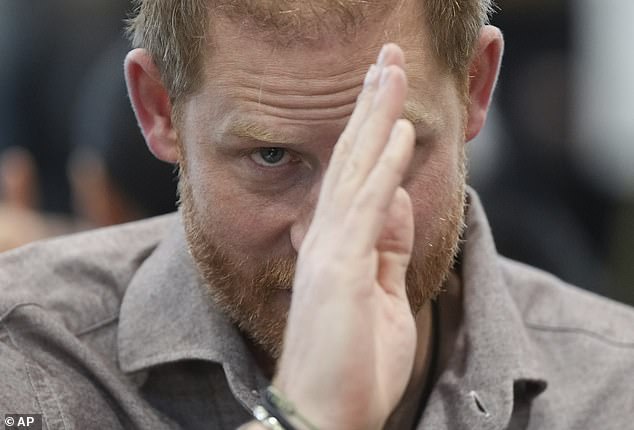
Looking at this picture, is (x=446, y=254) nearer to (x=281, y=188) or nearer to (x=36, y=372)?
(x=281, y=188)

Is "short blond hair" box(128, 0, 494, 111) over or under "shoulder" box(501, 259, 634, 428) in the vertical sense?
over

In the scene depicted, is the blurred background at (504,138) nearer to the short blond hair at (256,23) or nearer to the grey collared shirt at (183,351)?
the grey collared shirt at (183,351)

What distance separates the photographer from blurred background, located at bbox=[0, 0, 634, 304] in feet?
13.7

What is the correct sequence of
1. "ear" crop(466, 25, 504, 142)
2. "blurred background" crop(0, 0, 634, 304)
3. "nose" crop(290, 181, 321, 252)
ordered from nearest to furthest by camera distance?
"nose" crop(290, 181, 321, 252) < "ear" crop(466, 25, 504, 142) < "blurred background" crop(0, 0, 634, 304)

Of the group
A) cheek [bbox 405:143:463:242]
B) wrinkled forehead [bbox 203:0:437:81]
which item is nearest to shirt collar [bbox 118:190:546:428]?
cheek [bbox 405:143:463:242]

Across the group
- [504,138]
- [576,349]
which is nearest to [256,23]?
[576,349]

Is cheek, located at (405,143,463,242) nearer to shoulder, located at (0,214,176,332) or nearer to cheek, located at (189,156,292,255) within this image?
cheek, located at (189,156,292,255)

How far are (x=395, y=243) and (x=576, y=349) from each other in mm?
689

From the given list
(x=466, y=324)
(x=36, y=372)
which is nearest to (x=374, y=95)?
(x=466, y=324)

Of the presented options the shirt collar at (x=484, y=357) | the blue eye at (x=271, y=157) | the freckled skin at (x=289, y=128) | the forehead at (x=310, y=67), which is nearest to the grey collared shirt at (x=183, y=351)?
the shirt collar at (x=484, y=357)

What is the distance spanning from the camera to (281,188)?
2.23 m

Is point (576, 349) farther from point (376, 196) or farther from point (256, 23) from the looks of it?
point (256, 23)

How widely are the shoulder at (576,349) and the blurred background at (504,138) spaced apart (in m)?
1.25

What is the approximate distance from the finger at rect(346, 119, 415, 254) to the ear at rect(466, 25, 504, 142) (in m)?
0.49
